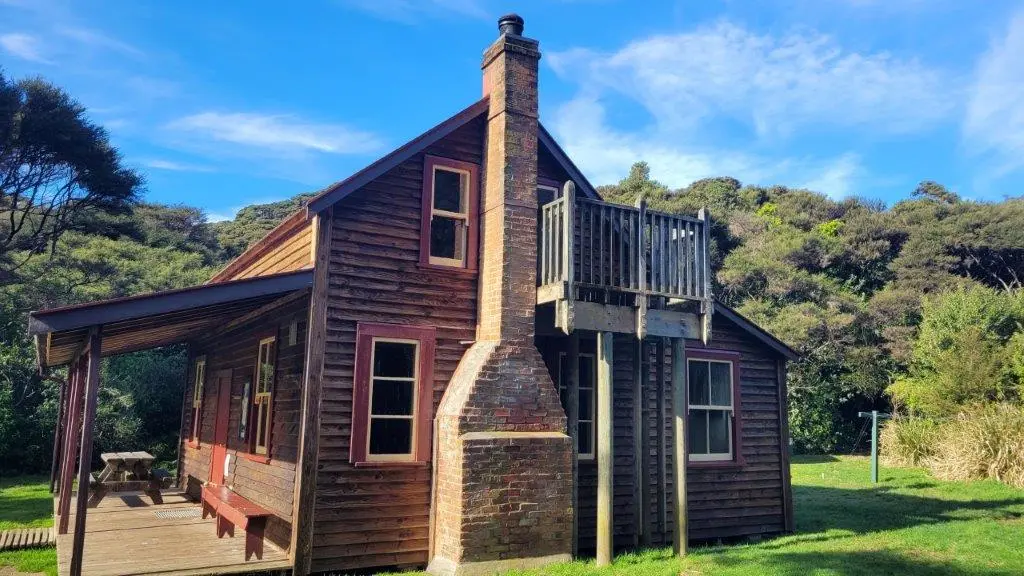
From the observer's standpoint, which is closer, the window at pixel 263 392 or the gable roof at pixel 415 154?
the gable roof at pixel 415 154

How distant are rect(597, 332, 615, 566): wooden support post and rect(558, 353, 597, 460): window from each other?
53.1 inches

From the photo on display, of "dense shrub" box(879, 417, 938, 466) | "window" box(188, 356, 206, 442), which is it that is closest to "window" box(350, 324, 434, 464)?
"window" box(188, 356, 206, 442)

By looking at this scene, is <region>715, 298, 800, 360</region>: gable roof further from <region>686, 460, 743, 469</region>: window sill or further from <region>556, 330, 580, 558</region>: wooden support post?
<region>556, 330, 580, 558</region>: wooden support post

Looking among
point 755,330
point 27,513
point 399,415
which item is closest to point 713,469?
point 755,330

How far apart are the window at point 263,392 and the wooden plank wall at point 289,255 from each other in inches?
48.6

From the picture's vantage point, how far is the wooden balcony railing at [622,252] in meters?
9.56

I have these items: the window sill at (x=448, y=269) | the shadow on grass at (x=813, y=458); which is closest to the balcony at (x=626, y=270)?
the window sill at (x=448, y=269)

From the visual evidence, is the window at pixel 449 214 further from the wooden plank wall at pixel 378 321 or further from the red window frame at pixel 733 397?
the red window frame at pixel 733 397

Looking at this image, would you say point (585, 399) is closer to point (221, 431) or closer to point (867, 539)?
point (867, 539)

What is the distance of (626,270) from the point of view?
10852mm

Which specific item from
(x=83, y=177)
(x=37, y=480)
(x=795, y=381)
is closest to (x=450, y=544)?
(x=37, y=480)

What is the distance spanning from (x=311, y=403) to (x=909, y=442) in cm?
1903

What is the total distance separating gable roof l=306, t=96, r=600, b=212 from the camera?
29.6 feet

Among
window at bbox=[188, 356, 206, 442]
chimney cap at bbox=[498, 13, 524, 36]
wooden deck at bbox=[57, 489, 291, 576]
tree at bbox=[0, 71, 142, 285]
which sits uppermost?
tree at bbox=[0, 71, 142, 285]
